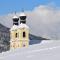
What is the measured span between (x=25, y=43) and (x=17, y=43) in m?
1.50

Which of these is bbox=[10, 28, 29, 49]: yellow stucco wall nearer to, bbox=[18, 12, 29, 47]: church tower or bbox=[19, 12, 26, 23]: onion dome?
bbox=[18, 12, 29, 47]: church tower

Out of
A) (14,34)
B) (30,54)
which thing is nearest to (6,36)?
(14,34)

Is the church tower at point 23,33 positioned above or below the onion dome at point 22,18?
below

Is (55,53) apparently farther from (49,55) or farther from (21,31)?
(21,31)

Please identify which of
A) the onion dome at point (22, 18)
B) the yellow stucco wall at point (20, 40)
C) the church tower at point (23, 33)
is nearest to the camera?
the church tower at point (23, 33)

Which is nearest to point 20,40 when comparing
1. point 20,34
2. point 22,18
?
point 20,34

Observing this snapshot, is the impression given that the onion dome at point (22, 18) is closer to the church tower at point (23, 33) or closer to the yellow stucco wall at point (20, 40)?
the church tower at point (23, 33)

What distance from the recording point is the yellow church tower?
185 feet

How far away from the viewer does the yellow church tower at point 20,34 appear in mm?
56438

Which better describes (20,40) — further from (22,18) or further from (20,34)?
(22,18)

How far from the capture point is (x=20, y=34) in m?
56.4

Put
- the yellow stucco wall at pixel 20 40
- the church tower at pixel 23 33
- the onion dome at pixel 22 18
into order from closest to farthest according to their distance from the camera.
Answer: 1. the church tower at pixel 23 33
2. the yellow stucco wall at pixel 20 40
3. the onion dome at pixel 22 18

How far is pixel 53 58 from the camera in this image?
276 inches

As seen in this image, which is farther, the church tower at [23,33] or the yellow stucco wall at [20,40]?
the yellow stucco wall at [20,40]
